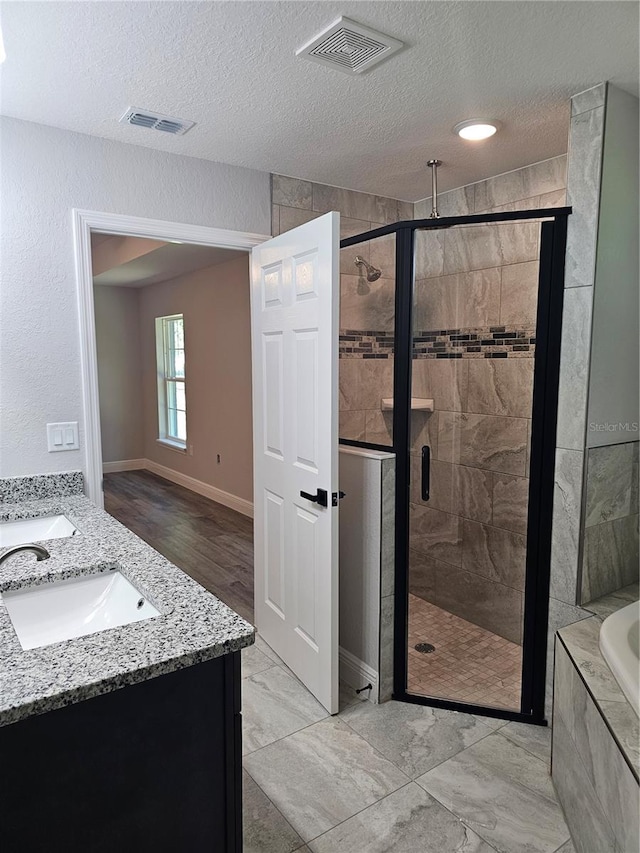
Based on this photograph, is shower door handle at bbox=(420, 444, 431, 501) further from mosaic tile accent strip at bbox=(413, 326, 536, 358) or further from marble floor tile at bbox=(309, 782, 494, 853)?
marble floor tile at bbox=(309, 782, 494, 853)

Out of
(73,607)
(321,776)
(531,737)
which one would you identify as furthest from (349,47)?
(531,737)

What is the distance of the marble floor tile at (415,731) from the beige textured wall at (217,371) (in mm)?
3218

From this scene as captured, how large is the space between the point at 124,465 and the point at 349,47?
6.84 meters

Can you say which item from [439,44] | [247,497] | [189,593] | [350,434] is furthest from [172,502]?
[439,44]

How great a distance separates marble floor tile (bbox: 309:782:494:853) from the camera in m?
1.78

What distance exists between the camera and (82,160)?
2471 mm

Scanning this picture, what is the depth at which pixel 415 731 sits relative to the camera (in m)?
2.36

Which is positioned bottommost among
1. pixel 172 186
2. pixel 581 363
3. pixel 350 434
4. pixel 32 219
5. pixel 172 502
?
pixel 172 502

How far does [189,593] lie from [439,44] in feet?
5.89

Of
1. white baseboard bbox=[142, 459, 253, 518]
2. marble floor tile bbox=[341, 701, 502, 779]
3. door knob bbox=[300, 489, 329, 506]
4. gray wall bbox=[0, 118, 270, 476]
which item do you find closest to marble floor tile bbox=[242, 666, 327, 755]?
marble floor tile bbox=[341, 701, 502, 779]

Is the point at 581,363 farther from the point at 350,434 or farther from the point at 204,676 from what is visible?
the point at 204,676

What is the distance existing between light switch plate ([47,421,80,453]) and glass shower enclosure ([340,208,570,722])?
1.23 meters

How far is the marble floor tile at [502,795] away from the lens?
1823mm

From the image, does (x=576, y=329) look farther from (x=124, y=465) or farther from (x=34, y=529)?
(x=124, y=465)
